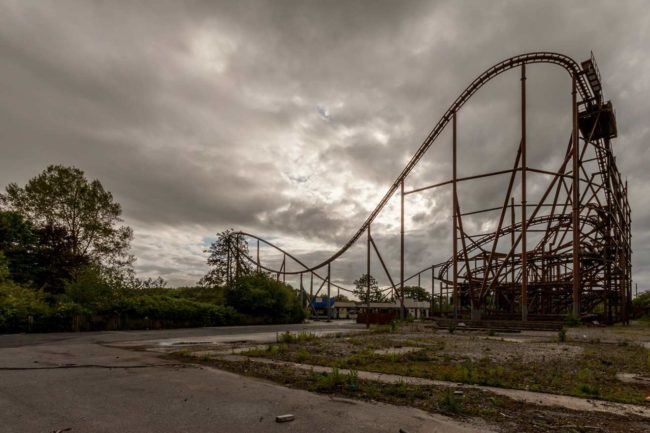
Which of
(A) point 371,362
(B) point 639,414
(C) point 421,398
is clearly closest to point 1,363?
(A) point 371,362

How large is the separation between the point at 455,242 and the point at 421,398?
25.8 metres

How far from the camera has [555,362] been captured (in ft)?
32.3

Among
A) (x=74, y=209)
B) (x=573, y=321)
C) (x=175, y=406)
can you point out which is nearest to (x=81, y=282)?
(x=74, y=209)

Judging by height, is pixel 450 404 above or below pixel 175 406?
above

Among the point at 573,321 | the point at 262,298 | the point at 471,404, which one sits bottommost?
the point at 573,321

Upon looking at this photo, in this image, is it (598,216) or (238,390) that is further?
(598,216)

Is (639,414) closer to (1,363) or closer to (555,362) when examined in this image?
(555,362)

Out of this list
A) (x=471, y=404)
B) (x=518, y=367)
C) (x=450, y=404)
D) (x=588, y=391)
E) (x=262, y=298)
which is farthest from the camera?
(x=262, y=298)

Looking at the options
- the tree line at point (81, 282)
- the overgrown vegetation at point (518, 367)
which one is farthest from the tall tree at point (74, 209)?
the overgrown vegetation at point (518, 367)

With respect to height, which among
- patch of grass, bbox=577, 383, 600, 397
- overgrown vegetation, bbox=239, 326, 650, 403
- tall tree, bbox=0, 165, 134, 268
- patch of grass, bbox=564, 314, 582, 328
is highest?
tall tree, bbox=0, 165, 134, 268

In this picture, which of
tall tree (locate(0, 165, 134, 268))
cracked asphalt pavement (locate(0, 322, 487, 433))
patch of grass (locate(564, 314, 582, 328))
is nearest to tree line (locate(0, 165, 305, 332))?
tall tree (locate(0, 165, 134, 268))

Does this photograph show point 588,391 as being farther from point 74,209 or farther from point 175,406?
point 74,209

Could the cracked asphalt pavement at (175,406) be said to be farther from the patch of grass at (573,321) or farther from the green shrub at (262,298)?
the green shrub at (262,298)

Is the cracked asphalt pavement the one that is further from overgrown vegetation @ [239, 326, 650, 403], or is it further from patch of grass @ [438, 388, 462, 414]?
overgrown vegetation @ [239, 326, 650, 403]
